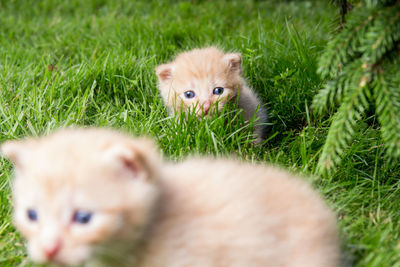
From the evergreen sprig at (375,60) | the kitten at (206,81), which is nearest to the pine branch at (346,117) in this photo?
the evergreen sprig at (375,60)

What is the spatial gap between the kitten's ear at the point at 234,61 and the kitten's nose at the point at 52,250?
224 centimetres

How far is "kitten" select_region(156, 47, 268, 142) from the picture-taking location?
3.33m

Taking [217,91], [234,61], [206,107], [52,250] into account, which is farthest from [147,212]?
[234,61]

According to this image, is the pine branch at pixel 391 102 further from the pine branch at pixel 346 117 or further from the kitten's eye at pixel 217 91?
the kitten's eye at pixel 217 91

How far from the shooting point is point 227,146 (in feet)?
8.71

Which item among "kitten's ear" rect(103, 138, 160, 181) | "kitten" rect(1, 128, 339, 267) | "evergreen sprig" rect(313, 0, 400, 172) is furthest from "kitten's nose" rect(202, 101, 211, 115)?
"kitten's ear" rect(103, 138, 160, 181)

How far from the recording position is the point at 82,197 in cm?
141

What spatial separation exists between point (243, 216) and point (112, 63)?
2.19 meters

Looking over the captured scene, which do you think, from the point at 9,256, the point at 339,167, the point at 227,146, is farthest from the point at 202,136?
the point at 9,256

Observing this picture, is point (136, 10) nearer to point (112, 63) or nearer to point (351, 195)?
point (112, 63)

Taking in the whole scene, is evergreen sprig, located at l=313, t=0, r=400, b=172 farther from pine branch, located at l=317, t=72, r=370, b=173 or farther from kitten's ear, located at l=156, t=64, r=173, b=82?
kitten's ear, located at l=156, t=64, r=173, b=82

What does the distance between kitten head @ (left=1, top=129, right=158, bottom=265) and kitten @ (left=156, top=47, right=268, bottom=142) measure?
1800 millimetres

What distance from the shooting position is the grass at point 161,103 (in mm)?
2215

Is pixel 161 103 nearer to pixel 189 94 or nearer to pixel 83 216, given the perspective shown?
pixel 189 94
